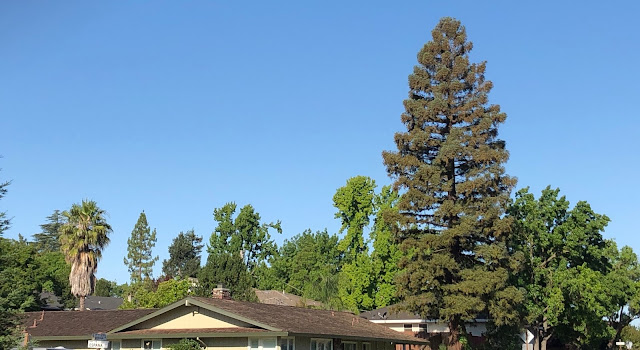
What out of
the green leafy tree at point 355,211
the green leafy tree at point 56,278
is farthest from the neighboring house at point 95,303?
the green leafy tree at point 355,211

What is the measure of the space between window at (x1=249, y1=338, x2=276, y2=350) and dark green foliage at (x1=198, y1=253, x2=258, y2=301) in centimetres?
3125

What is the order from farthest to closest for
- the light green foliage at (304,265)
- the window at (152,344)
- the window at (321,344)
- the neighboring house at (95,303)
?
1. the light green foliage at (304,265)
2. the neighboring house at (95,303)
3. the window at (152,344)
4. the window at (321,344)

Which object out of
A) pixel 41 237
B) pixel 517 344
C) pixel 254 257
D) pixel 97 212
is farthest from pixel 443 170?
pixel 41 237

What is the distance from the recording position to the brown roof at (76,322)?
135 ft

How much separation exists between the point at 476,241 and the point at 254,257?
65348 mm

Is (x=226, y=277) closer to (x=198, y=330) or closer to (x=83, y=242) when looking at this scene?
(x=83, y=242)

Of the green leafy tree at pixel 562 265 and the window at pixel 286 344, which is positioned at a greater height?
the green leafy tree at pixel 562 265

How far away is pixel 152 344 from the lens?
121 ft

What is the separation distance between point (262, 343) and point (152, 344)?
6579 mm

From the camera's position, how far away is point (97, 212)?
6694cm

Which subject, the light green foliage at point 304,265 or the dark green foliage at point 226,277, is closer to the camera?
the dark green foliage at point 226,277

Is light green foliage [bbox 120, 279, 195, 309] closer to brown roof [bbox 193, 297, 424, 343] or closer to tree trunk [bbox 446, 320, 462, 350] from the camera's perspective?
brown roof [bbox 193, 297, 424, 343]

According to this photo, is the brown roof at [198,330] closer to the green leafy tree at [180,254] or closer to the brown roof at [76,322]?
the brown roof at [76,322]

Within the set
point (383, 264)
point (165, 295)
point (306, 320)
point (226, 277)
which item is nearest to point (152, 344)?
point (306, 320)
